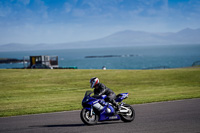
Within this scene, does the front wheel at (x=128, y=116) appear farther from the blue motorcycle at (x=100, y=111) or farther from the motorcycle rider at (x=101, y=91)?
the motorcycle rider at (x=101, y=91)

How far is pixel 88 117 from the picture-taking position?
9031 mm

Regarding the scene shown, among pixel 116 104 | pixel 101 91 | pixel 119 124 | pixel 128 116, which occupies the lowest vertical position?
pixel 119 124

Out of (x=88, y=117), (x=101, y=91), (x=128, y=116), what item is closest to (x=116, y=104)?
(x=128, y=116)

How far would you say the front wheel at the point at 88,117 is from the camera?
887 centimetres

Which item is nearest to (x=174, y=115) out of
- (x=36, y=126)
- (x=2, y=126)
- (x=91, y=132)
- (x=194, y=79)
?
(x=91, y=132)

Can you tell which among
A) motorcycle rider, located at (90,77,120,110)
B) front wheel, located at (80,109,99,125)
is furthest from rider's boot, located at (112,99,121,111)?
front wheel, located at (80,109,99,125)

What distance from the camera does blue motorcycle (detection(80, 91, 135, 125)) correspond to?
8938 mm

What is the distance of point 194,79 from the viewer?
2964 cm

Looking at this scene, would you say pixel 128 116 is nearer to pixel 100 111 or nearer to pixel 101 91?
pixel 100 111

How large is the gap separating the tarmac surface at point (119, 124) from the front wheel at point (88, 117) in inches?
7.2

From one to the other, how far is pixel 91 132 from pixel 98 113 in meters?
1.20

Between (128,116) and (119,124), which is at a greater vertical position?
(128,116)

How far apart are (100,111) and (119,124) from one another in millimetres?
816

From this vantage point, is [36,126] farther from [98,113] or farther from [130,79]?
[130,79]
